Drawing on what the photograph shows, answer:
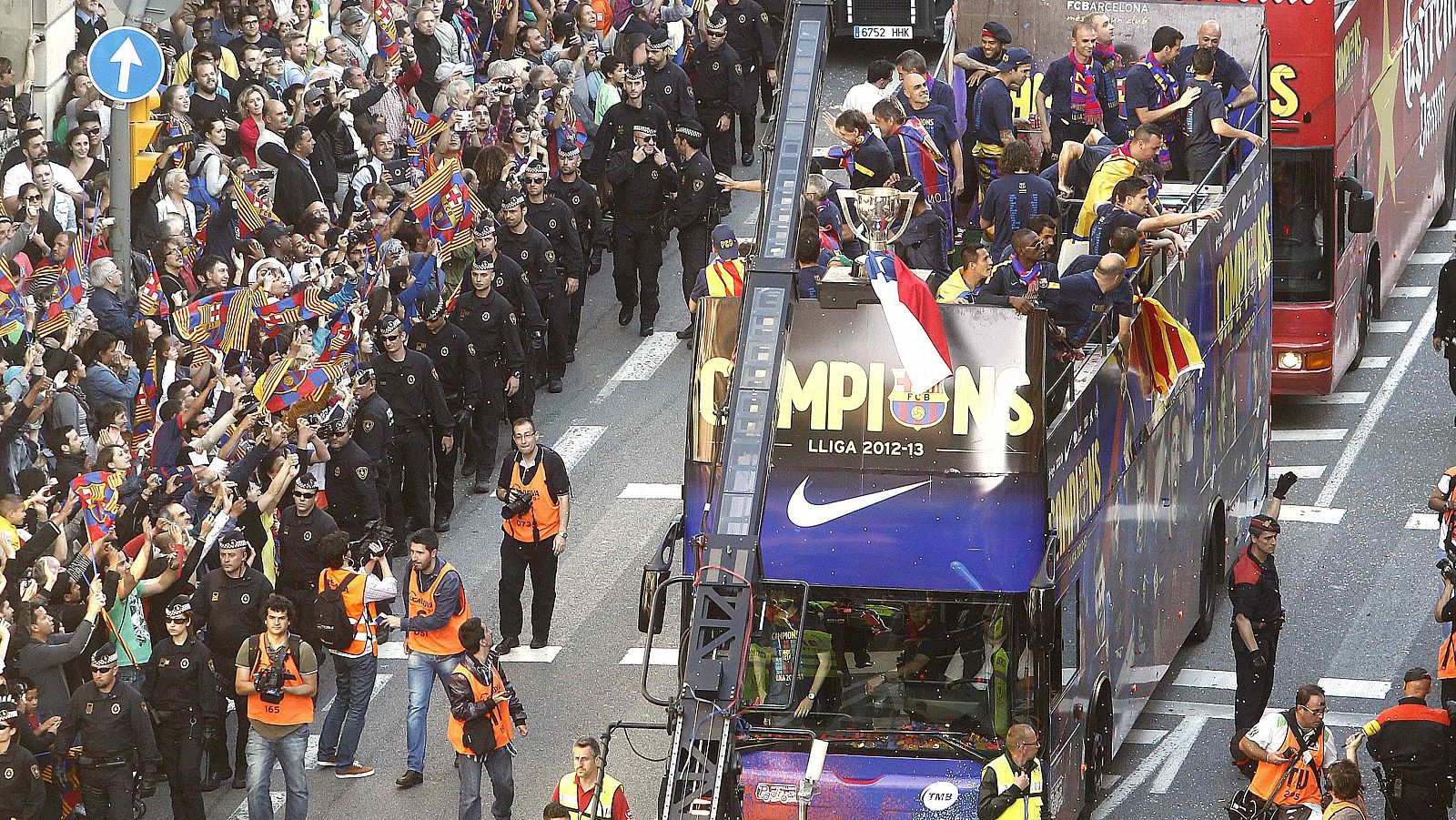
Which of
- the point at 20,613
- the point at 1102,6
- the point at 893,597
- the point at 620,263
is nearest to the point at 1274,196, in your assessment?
the point at 1102,6

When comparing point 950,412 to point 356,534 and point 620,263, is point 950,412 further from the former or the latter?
point 620,263

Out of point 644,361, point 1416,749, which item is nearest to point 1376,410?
point 644,361

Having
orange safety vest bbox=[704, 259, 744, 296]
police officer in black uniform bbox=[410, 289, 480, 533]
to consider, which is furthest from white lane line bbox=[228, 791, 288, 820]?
orange safety vest bbox=[704, 259, 744, 296]

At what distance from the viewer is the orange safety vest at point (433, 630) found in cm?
1838

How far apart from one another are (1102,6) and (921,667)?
8708 mm

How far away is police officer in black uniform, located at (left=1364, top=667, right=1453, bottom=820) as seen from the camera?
56.0 feet

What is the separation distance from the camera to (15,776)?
53.5 feet

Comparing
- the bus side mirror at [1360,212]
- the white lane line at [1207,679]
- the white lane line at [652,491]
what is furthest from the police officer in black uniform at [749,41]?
the white lane line at [1207,679]

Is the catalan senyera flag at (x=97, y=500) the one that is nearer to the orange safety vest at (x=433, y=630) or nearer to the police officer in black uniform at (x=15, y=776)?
the police officer in black uniform at (x=15, y=776)

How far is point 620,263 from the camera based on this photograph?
25.9 m

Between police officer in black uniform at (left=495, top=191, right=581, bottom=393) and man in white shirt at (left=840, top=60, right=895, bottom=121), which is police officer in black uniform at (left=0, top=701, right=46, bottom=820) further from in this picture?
man in white shirt at (left=840, top=60, right=895, bottom=121)

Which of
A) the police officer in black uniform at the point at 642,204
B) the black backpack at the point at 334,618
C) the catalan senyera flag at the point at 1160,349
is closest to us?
the catalan senyera flag at the point at 1160,349

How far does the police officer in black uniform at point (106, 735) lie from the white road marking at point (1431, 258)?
1652cm

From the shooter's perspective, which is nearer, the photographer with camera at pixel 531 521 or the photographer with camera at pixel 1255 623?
the photographer with camera at pixel 1255 623
